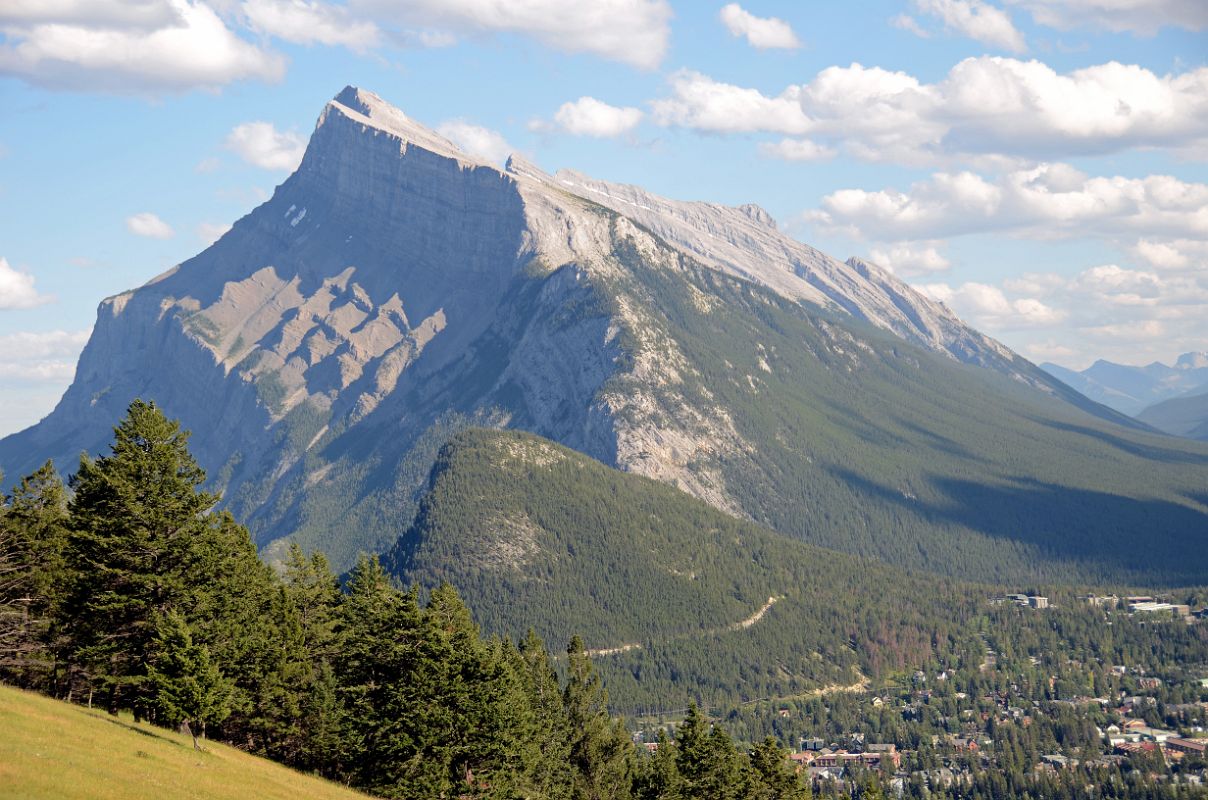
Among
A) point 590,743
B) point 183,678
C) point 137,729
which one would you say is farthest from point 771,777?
point 137,729

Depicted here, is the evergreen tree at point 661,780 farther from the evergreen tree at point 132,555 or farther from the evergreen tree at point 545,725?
the evergreen tree at point 132,555

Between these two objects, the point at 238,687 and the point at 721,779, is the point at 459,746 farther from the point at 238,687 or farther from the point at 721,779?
the point at 721,779

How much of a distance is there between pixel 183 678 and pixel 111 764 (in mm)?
13378

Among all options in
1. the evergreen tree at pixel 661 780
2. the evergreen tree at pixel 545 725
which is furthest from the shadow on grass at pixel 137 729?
the evergreen tree at pixel 661 780

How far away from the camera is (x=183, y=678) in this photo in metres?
85.0

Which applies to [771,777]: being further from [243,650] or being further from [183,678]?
[183,678]

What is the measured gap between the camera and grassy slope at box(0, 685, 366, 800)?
6525 cm

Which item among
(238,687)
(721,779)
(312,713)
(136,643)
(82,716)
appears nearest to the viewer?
(82,716)

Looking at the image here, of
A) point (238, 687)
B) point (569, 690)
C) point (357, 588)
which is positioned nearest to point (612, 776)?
point (569, 690)

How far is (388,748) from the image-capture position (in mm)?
96062

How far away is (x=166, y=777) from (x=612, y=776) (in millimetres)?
56327

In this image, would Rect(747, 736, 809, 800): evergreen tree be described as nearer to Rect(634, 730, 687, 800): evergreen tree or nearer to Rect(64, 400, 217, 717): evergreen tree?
Rect(634, 730, 687, 800): evergreen tree

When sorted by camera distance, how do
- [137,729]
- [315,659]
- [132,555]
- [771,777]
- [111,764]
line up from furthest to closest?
[771,777]
[315,659]
[132,555]
[137,729]
[111,764]

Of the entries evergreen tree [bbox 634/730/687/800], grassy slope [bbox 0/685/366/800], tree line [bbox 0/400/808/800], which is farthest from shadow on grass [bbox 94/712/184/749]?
evergreen tree [bbox 634/730/687/800]
